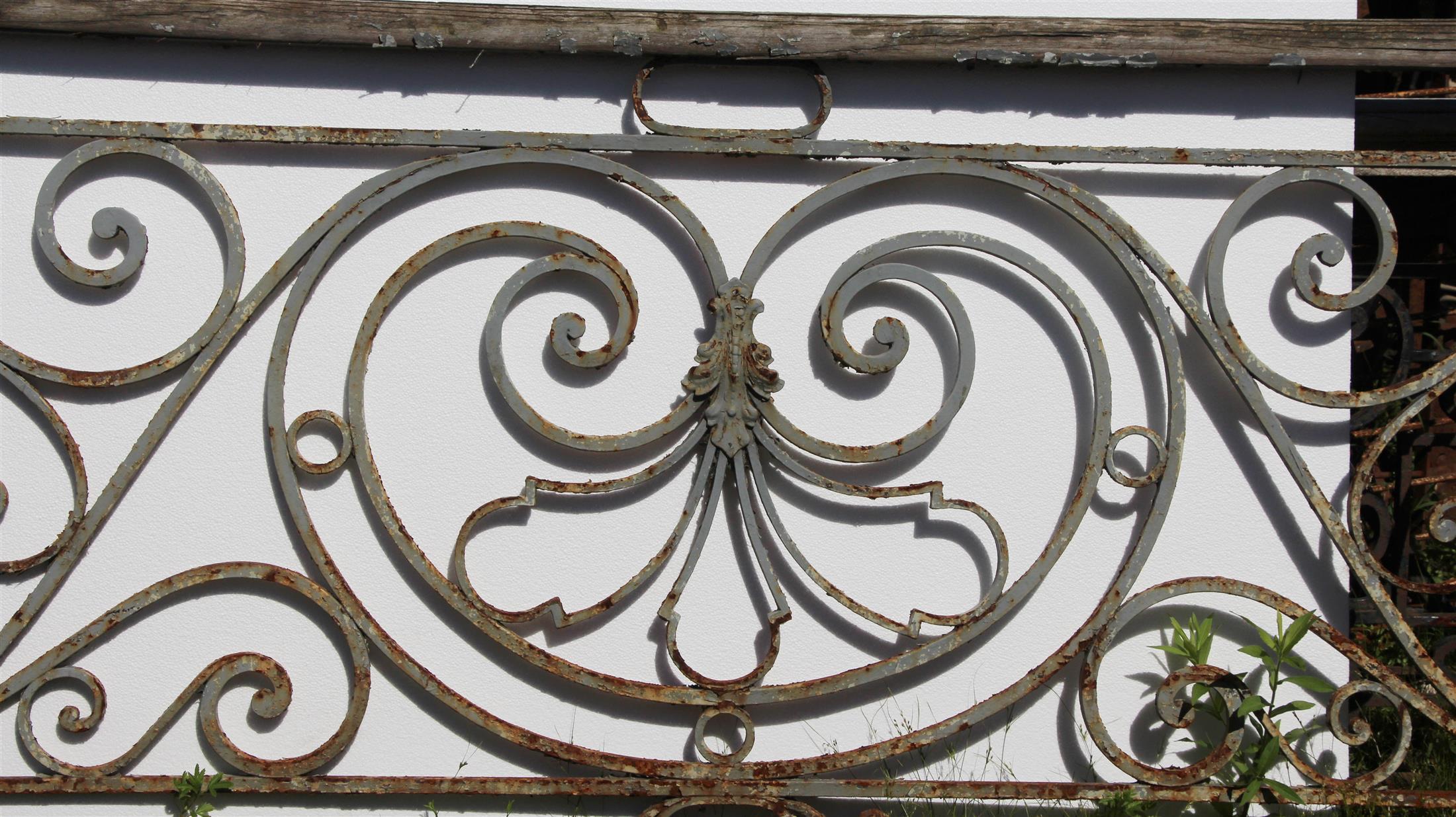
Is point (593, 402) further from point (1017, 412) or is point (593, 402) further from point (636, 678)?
point (1017, 412)

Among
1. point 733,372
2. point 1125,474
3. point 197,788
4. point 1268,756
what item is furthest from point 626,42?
A: point 1268,756

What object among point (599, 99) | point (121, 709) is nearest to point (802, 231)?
point (599, 99)

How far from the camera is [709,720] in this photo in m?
1.59

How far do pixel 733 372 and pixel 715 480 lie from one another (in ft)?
0.52

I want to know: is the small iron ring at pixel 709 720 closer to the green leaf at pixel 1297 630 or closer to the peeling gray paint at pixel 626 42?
the green leaf at pixel 1297 630

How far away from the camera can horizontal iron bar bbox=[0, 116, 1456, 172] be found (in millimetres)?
1573

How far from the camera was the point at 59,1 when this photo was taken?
1.56m

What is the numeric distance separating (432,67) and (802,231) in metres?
0.60

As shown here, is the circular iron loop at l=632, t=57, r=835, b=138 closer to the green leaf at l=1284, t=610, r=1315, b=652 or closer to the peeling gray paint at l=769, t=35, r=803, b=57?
the peeling gray paint at l=769, t=35, r=803, b=57

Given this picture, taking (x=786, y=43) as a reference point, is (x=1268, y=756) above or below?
below

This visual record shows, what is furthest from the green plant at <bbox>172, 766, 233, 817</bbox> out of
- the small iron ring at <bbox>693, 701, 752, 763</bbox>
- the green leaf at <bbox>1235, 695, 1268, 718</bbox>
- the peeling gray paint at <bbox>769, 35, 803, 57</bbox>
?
the green leaf at <bbox>1235, 695, 1268, 718</bbox>

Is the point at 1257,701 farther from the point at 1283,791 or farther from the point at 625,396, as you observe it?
the point at 625,396

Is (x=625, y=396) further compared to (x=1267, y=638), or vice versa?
(x=625, y=396)

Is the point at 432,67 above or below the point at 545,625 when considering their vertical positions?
above
